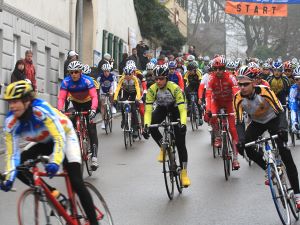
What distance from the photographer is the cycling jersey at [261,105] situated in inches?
404

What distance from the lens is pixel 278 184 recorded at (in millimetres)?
9531

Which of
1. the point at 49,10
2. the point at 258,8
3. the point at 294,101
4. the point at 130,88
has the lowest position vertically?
A: the point at 294,101

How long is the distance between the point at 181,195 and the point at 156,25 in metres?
39.7

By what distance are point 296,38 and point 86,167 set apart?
233ft

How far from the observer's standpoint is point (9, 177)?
7.11m

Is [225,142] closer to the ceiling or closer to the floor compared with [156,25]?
closer to the floor

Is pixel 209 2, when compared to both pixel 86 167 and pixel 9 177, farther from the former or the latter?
pixel 9 177

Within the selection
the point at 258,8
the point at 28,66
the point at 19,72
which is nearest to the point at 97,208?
the point at 19,72

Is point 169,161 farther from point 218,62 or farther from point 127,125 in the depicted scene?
point 127,125

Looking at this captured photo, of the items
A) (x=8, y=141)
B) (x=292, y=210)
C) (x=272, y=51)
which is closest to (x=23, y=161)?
(x=8, y=141)

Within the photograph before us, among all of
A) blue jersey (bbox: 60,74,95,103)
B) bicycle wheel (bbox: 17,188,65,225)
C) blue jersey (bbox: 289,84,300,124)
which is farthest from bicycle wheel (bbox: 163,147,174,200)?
bicycle wheel (bbox: 17,188,65,225)

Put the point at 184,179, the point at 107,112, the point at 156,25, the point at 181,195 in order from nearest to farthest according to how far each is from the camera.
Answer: the point at 181,195, the point at 184,179, the point at 107,112, the point at 156,25

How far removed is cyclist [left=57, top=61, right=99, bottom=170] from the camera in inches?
563

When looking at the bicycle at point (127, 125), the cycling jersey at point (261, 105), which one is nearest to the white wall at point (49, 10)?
the bicycle at point (127, 125)
